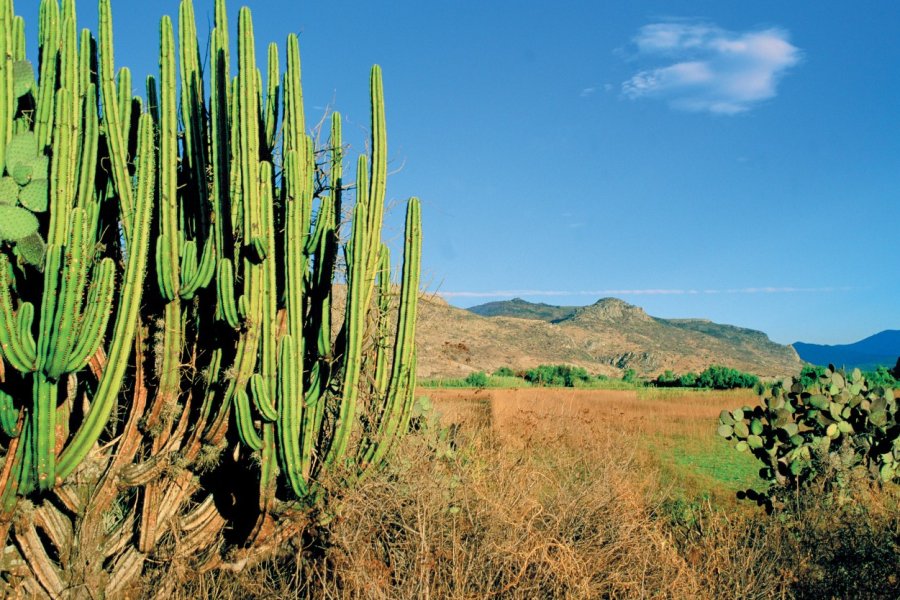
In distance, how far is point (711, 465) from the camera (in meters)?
11.2

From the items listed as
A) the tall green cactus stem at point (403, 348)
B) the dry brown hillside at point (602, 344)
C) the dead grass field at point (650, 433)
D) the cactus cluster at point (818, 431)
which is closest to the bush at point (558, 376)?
the dry brown hillside at point (602, 344)

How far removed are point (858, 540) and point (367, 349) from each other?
151 inches

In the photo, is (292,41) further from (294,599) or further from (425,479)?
(294,599)

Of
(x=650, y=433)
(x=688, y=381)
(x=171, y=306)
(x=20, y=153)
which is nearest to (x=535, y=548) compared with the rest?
(x=171, y=306)

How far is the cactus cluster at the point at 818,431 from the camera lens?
7.16 m

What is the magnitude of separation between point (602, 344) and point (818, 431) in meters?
55.4

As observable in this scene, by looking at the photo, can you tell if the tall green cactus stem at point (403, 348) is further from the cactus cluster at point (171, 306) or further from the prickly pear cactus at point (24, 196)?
the prickly pear cactus at point (24, 196)

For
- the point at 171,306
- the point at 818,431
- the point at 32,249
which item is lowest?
the point at 818,431

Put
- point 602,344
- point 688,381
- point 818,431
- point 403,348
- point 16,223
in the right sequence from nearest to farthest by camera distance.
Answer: point 16,223
point 403,348
point 818,431
point 688,381
point 602,344

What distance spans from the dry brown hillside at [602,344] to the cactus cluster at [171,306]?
30.7 metres

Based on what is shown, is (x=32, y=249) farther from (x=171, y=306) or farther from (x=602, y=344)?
(x=602, y=344)

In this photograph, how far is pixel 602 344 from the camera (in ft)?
204

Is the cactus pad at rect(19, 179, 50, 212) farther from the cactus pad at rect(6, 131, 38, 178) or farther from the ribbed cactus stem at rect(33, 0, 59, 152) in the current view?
the ribbed cactus stem at rect(33, 0, 59, 152)

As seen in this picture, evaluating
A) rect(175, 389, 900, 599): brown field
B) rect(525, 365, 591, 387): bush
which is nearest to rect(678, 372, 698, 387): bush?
rect(525, 365, 591, 387): bush
